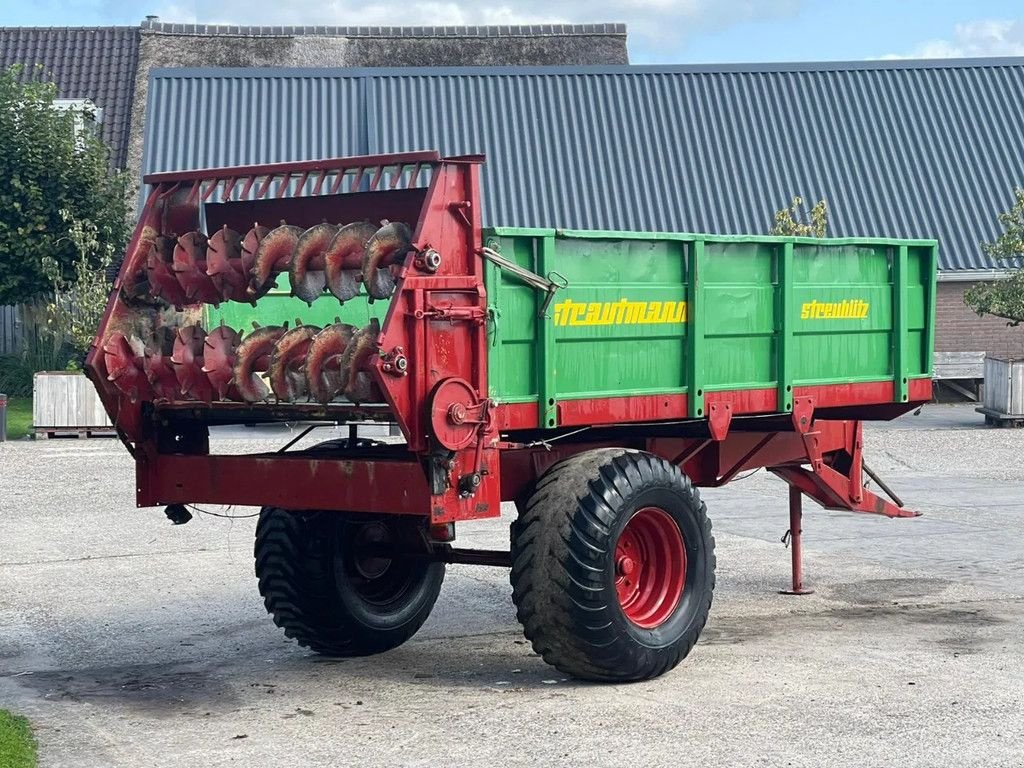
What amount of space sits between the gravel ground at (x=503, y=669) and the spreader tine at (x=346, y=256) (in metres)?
1.92

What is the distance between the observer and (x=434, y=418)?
686 centimetres

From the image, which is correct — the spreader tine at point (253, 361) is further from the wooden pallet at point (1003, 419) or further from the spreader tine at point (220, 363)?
the wooden pallet at point (1003, 419)

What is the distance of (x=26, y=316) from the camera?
1075 inches

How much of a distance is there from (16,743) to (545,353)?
2820mm

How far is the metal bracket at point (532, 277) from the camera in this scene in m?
7.16

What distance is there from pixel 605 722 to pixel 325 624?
215 cm

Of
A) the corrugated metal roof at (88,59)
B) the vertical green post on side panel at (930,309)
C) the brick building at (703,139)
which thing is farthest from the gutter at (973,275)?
the corrugated metal roof at (88,59)

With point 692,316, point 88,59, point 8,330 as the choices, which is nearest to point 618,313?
point 692,316

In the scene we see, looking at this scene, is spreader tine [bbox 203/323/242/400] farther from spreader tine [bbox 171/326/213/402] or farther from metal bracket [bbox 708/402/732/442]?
metal bracket [bbox 708/402/732/442]

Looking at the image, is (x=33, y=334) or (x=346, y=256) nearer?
(x=346, y=256)

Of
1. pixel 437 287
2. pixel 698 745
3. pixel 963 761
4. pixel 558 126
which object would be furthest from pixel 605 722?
pixel 558 126

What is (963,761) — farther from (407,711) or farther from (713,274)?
(713,274)

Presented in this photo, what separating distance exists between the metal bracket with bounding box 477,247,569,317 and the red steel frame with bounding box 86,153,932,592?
75mm

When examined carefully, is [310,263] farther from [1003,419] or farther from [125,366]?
[1003,419]
